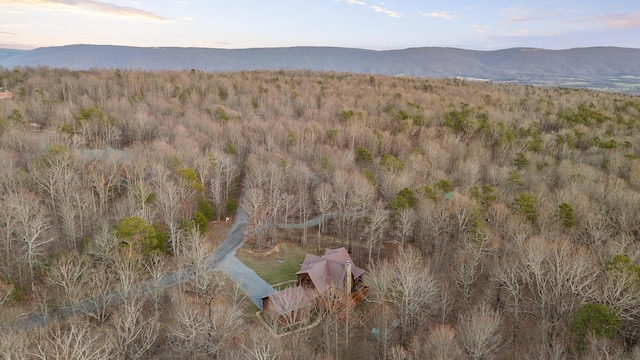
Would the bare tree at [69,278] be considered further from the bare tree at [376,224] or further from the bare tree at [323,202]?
the bare tree at [376,224]

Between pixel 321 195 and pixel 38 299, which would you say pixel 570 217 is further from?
pixel 38 299

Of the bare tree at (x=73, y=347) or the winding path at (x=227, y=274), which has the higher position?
the bare tree at (x=73, y=347)

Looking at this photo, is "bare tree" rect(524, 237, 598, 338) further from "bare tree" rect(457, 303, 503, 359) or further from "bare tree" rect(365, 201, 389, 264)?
"bare tree" rect(365, 201, 389, 264)

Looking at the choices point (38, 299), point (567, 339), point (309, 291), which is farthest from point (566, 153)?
point (38, 299)

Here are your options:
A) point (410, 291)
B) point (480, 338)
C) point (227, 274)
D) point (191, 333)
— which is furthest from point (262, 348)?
point (227, 274)

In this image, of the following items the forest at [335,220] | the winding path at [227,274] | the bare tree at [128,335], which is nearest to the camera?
the bare tree at [128,335]

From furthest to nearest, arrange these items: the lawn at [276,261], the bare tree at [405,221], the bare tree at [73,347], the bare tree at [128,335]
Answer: the lawn at [276,261] → the bare tree at [405,221] → the bare tree at [128,335] → the bare tree at [73,347]

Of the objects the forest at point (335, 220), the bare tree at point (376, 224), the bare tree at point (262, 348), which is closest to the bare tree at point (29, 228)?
the forest at point (335, 220)

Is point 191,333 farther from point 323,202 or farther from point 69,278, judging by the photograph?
point 323,202
